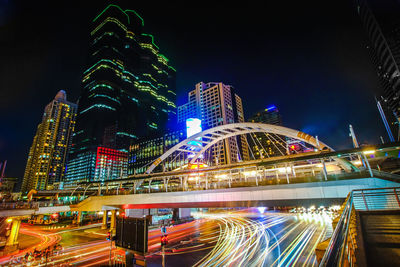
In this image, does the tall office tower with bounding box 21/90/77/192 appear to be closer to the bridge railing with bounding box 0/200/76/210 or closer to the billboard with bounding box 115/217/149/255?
the bridge railing with bounding box 0/200/76/210

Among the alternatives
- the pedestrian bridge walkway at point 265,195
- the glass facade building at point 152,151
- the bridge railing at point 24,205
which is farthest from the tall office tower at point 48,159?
the pedestrian bridge walkway at point 265,195

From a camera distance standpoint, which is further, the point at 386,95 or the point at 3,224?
the point at 386,95

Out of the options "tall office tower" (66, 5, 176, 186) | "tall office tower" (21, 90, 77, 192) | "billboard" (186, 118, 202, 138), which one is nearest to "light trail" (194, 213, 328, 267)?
"billboard" (186, 118, 202, 138)

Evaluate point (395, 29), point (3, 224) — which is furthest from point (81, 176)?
point (395, 29)

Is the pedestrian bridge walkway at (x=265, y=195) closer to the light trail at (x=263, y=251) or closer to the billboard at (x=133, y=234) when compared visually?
the light trail at (x=263, y=251)

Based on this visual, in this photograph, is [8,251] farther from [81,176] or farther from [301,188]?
[81,176]

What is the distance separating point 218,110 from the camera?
5468 inches

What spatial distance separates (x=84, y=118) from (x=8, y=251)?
6336 inches

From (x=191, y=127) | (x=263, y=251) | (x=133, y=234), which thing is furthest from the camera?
(x=191, y=127)

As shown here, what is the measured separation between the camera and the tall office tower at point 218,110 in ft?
418

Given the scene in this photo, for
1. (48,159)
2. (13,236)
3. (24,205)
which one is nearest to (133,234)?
(13,236)

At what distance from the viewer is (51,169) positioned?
7219 inches

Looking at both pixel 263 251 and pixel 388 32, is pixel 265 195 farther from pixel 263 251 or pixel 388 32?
pixel 388 32

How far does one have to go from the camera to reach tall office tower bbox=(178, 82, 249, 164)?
418ft
